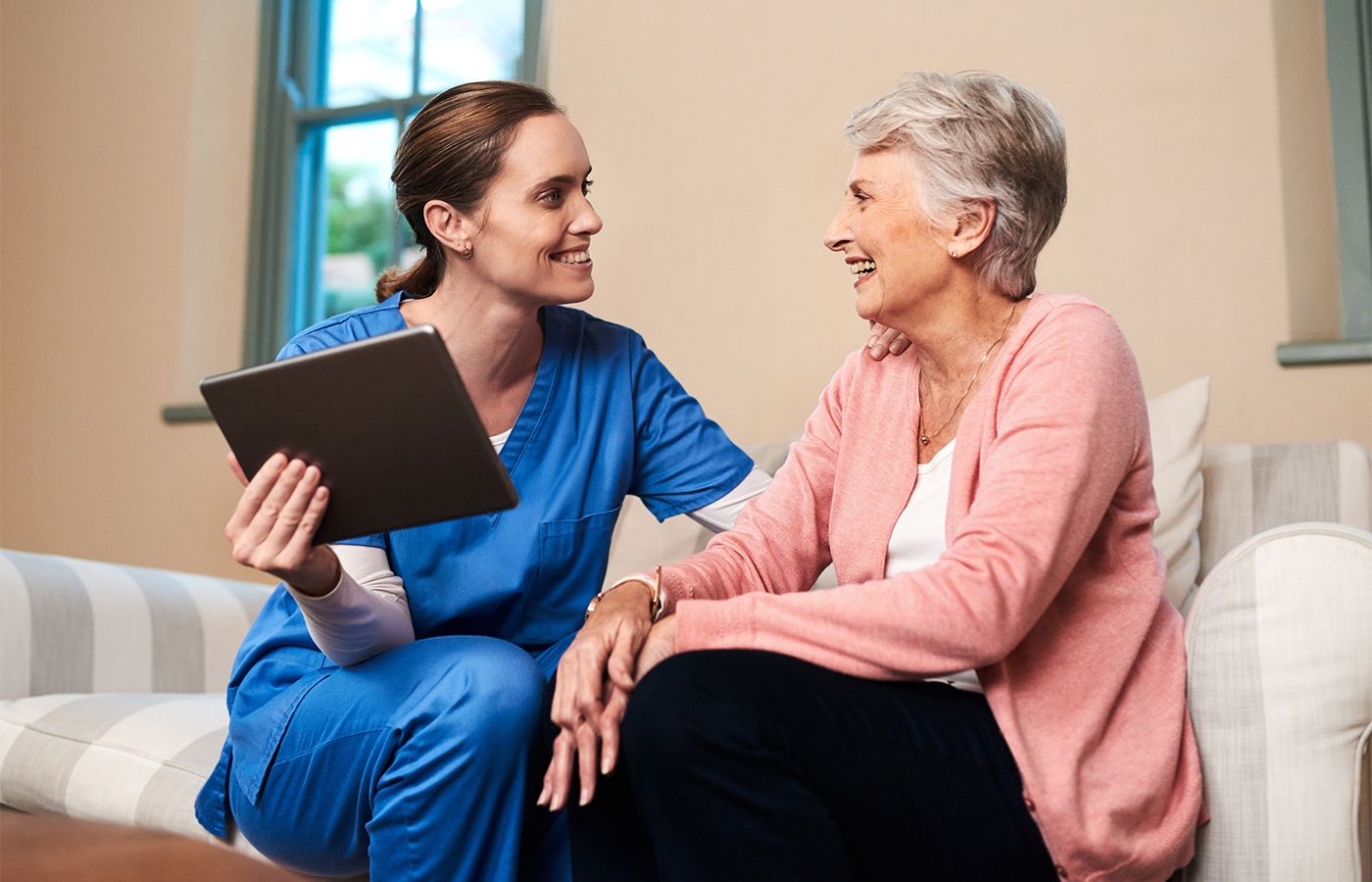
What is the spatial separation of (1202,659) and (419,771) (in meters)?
0.75

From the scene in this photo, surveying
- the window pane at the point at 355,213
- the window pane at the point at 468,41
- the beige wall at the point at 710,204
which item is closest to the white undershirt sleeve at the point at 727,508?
the beige wall at the point at 710,204

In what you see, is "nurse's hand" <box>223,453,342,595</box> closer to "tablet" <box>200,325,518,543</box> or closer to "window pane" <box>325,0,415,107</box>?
"tablet" <box>200,325,518,543</box>

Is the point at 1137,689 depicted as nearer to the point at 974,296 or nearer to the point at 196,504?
the point at 974,296

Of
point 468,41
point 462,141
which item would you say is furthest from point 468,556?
point 468,41

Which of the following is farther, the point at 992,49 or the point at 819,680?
the point at 992,49

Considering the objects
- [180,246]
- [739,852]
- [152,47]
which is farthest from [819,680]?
[152,47]

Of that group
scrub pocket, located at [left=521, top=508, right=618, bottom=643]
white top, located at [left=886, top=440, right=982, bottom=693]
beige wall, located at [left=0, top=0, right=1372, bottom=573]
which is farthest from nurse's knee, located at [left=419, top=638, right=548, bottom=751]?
beige wall, located at [left=0, top=0, right=1372, bottom=573]

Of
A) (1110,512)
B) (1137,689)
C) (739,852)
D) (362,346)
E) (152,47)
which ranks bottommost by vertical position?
(739,852)

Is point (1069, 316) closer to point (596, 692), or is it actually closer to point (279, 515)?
point (596, 692)

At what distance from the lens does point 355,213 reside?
11.4ft

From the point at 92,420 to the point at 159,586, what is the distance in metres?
1.46

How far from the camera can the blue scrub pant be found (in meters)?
1.22

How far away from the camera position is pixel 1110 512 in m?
1.20

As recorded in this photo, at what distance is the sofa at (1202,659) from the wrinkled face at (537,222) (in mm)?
551
